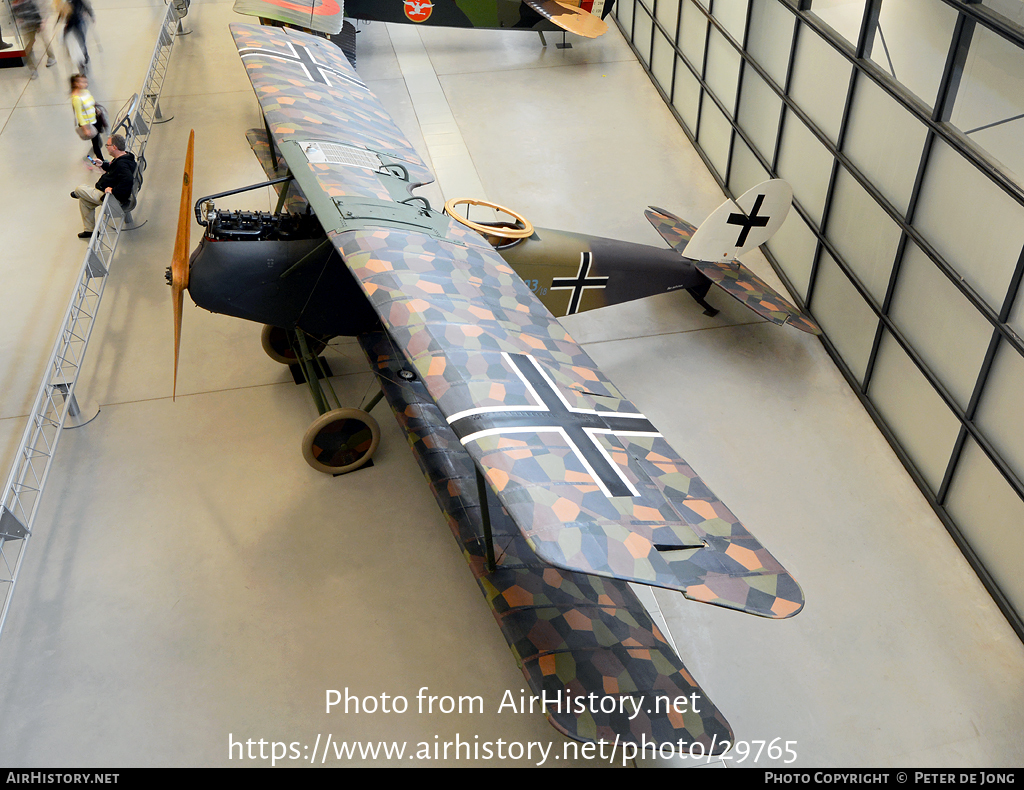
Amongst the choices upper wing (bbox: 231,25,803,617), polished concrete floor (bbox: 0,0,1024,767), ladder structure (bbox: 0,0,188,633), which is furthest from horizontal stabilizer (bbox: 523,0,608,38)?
upper wing (bbox: 231,25,803,617)

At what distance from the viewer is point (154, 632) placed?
5906 millimetres

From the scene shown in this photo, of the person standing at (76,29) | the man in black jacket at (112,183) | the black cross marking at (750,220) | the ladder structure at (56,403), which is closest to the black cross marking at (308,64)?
the man in black jacket at (112,183)

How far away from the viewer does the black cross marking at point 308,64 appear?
26.7 feet

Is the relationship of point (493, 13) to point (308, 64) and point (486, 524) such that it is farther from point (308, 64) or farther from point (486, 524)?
point (486, 524)

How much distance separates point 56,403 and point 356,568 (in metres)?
3.43

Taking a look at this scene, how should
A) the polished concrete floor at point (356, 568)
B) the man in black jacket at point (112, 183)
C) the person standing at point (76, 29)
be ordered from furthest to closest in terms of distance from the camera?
the person standing at point (76, 29), the man in black jacket at point (112, 183), the polished concrete floor at point (356, 568)

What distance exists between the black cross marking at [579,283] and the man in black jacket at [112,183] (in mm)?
5426

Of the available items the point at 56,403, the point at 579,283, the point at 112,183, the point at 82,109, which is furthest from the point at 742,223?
the point at 82,109

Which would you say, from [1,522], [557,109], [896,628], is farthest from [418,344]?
[557,109]

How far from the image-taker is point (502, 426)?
420 centimetres

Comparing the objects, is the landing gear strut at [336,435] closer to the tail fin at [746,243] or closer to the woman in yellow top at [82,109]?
the tail fin at [746,243]

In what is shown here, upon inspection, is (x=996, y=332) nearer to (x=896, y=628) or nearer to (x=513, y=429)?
(x=896, y=628)
